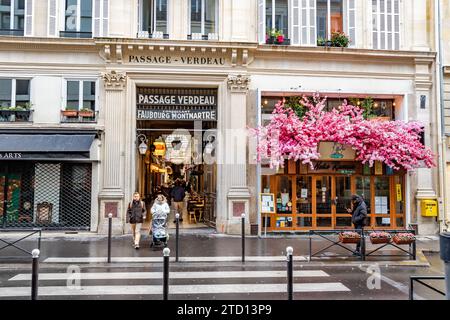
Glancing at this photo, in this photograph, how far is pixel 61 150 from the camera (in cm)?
A: 1370

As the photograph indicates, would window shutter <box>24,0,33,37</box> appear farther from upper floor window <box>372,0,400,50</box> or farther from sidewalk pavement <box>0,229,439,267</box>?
upper floor window <box>372,0,400,50</box>

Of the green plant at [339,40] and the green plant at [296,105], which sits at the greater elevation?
the green plant at [339,40]

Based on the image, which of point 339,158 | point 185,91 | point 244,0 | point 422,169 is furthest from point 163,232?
point 422,169

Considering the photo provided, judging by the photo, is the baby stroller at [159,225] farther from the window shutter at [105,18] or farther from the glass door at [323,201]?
the window shutter at [105,18]

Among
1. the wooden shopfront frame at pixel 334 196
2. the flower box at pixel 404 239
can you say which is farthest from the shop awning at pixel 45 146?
the flower box at pixel 404 239

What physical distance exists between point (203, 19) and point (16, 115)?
26.8ft

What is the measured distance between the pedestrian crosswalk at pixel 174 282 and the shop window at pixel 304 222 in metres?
5.79

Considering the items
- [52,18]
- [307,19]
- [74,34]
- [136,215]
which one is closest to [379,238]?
[136,215]

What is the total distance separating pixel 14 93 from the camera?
14648 millimetres

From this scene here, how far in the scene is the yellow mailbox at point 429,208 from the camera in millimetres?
15234

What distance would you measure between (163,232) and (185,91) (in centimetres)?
640

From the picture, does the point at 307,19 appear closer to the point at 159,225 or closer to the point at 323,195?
the point at 323,195

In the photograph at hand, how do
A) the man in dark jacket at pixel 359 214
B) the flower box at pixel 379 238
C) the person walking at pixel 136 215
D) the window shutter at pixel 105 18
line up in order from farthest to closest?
the window shutter at pixel 105 18, the person walking at pixel 136 215, the man in dark jacket at pixel 359 214, the flower box at pixel 379 238

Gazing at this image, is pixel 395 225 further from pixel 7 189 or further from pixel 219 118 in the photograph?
pixel 7 189
